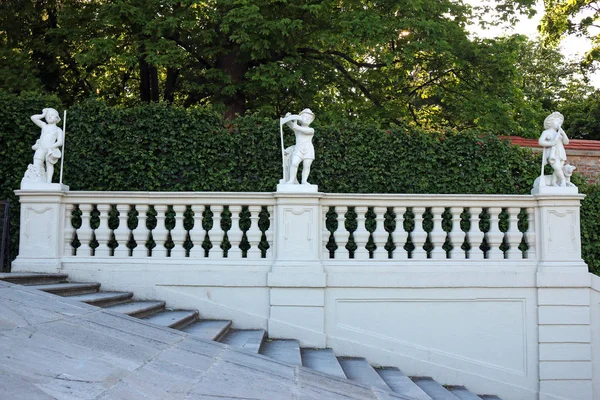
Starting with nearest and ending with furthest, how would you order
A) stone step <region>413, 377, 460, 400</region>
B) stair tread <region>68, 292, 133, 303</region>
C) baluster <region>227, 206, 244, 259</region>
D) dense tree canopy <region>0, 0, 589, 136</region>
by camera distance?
stair tread <region>68, 292, 133, 303</region>
stone step <region>413, 377, 460, 400</region>
baluster <region>227, 206, 244, 259</region>
dense tree canopy <region>0, 0, 589, 136</region>

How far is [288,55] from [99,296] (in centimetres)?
741

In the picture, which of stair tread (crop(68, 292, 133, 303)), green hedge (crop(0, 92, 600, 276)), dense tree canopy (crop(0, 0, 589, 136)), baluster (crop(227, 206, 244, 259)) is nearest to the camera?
stair tread (crop(68, 292, 133, 303))

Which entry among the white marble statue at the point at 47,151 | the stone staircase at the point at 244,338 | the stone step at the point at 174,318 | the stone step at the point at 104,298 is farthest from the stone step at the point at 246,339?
the white marble statue at the point at 47,151

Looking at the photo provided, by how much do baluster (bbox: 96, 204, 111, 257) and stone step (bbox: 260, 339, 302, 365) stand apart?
88.5 inches

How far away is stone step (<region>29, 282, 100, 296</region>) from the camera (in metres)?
6.00

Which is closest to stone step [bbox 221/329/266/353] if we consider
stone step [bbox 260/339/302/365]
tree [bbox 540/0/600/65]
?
stone step [bbox 260/339/302/365]

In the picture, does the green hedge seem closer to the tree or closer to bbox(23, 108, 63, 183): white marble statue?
bbox(23, 108, 63, 183): white marble statue

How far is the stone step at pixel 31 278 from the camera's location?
5.98m

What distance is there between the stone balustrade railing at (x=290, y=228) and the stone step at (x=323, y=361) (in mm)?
1066

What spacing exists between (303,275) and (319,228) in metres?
0.59

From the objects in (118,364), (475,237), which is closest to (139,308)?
(118,364)

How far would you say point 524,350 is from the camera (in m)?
7.27

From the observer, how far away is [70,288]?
20.7 ft

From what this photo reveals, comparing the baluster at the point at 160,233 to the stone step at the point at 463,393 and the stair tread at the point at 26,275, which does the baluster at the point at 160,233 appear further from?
the stone step at the point at 463,393
